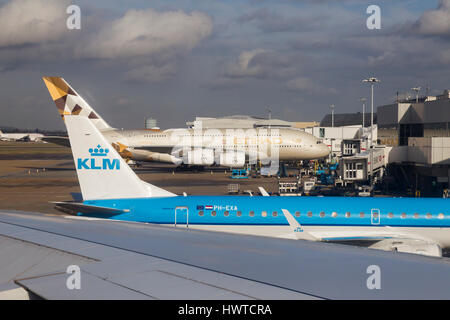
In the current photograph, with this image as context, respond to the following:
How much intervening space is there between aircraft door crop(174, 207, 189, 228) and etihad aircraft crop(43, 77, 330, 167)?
38.6 m

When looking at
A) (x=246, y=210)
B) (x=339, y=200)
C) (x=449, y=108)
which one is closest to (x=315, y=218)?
(x=339, y=200)

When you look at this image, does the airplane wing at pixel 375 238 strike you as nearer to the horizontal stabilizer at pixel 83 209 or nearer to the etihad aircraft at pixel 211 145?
the horizontal stabilizer at pixel 83 209

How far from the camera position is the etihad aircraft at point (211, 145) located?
57750mm

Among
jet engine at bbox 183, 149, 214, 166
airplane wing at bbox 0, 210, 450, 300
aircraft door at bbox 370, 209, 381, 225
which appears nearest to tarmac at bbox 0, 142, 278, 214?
jet engine at bbox 183, 149, 214, 166

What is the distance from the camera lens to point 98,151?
18641mm

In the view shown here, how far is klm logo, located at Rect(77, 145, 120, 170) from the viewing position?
18.6 metres

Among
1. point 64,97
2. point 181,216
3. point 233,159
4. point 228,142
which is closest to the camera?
point 181,216

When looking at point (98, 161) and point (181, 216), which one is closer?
point (181, 216)

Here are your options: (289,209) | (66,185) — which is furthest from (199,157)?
(289,209)

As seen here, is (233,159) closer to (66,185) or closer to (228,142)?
(228,142)

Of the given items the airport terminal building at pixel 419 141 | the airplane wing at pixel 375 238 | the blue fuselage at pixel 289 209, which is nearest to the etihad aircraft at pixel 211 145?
the airport terminal building at pixel 419 141

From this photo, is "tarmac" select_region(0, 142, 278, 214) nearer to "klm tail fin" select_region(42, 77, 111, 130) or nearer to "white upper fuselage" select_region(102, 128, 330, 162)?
"white upper fuselage" select_region(102, 128, 330, 162)

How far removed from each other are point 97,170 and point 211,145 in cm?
4121

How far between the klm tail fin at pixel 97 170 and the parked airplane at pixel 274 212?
40mm
